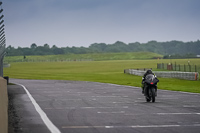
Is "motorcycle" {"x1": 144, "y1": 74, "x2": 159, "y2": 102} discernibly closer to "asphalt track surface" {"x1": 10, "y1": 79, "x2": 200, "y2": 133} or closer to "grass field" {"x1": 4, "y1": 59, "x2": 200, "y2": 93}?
"asphalt track surface" {"x1": 10, "y1": 79, "x2": 200, "y2": 133}

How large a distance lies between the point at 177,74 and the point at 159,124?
35.7 m

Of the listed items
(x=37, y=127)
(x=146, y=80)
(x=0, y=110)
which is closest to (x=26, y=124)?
(x=37, y=127)

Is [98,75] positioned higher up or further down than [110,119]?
further down

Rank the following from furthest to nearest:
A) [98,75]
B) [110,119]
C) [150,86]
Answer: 1. [98,75]
2. [150,86]
3. [110,119]

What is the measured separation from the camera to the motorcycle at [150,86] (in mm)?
18125

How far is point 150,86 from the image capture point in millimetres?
18281

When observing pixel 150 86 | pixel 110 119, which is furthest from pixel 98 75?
pixel 110 119

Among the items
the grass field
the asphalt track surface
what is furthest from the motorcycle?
the grass field

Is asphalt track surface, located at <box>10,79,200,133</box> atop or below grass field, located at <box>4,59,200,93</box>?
atop

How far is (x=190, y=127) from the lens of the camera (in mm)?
10695

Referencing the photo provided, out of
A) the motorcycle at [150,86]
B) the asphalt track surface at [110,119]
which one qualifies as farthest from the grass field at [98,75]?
the asphalt track surface at [110,119]

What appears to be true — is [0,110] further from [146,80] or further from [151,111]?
[146,80]

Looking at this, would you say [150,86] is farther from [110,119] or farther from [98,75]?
[98,75]

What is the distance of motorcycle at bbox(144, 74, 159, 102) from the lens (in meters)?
18.1
